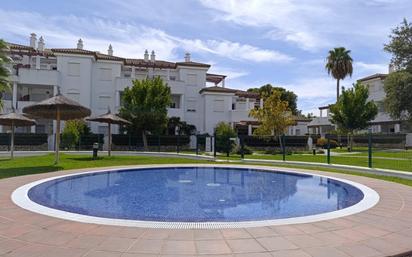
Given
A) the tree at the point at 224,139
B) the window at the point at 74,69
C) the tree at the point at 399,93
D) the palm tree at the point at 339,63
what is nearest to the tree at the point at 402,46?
the tree at the point at 399,93

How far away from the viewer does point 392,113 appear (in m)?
30.0

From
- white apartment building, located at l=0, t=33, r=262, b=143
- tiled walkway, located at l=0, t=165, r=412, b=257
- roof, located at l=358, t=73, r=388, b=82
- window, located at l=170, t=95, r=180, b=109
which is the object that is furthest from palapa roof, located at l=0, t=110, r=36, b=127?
roof, located at l=358, t=73, r=388, b=82

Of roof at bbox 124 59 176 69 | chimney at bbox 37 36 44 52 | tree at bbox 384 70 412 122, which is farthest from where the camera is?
chimney at bbox 37 36 44 52

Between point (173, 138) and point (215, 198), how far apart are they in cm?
2507

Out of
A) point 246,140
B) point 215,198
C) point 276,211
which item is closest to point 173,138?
point 246,140

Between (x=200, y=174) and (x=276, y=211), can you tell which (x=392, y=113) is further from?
(x=276, y=211)

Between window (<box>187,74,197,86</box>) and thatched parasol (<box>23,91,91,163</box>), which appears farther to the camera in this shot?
window (<box>187,74,197,86</box>)

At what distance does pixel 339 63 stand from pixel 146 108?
3153 cm

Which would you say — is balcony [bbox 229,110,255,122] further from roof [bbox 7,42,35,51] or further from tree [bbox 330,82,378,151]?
roof [bbox 7,42,35,51]

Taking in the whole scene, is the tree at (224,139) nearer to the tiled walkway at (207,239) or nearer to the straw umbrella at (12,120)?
the straw umbrella at (12,120)

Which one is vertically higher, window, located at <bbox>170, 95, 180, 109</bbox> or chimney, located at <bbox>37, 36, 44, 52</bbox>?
chimney, located at <bbox>37, 36, 44, 52</bbox>

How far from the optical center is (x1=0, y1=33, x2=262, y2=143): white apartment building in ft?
123

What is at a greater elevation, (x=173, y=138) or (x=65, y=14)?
(x=65, y=14)

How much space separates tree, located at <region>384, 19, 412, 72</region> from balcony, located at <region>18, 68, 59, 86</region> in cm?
3211
